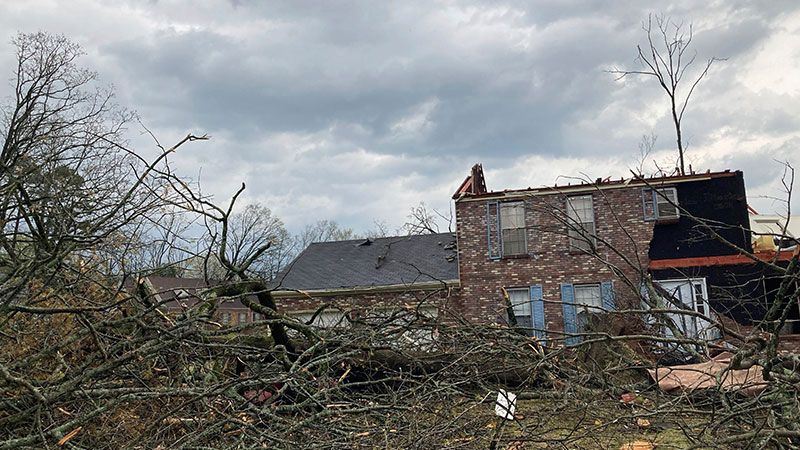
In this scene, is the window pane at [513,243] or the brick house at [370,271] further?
the brick house at [370,271]

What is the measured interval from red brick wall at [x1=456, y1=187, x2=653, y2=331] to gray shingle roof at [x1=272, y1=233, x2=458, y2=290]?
826 mm

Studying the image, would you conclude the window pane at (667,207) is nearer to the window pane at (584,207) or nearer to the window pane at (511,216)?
the window pane at (584,207)

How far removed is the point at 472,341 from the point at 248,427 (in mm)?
1855

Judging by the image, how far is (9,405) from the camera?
3.87 metres

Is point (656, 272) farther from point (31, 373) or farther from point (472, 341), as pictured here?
point (31, 373)

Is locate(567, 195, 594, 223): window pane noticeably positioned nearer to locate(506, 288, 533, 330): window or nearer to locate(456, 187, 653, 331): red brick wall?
locate(456, 187, 653, 331): red brick wall

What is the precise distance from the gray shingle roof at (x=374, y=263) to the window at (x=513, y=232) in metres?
1.62

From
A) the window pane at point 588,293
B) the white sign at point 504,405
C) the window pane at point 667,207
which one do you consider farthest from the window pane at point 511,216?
the white sign at point 504,405

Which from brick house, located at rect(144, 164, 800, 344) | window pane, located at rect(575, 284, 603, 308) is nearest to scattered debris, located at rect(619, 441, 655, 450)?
brick house, located at rect(144, 164, 800, 344)

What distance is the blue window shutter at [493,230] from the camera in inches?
646

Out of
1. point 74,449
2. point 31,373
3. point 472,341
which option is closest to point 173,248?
point 31,373

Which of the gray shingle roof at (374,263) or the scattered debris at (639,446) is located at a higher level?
the gray shingle roof at (374,263)

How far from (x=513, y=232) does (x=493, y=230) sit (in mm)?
526

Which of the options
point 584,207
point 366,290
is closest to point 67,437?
point 366,290
